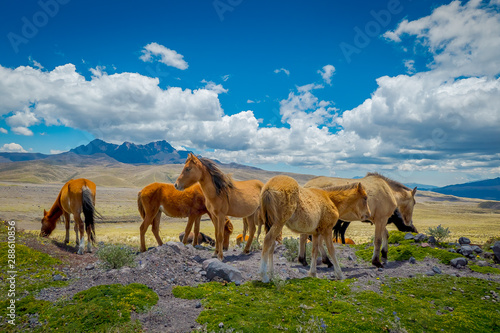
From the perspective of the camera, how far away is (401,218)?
1476 centimetres

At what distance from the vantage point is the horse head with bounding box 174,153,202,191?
34.0 ft

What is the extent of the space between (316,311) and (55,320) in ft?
17.6

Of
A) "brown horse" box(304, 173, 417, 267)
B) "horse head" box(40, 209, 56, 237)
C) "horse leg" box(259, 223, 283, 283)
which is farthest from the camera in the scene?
"horse head" box(40, 209, 56, 237)

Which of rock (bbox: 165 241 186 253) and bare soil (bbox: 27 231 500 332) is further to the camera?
rock (bbox: 165 241 186 253)

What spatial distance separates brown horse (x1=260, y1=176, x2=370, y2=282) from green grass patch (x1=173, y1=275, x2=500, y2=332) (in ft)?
3.38

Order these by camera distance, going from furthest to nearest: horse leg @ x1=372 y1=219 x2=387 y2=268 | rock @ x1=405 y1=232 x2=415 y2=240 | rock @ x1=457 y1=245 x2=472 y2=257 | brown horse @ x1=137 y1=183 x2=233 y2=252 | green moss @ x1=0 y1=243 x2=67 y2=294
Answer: rock @ x1=405 y1=232 x2=415 y2=240 < brown horse @ x1=137 y1=183 x2=233 y2=252 < rock @ x1=457 y1=245 x2=472 y2=257 < horse leg @ x1=372 y1=219 x2=387 y2=268 < green moss @ x1=0 y1=243 x2=67 y2=294

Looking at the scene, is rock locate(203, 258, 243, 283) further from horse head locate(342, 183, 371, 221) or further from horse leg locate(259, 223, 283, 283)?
horse head locate(342, 183, 371, 221)

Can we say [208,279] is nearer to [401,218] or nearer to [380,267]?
[380,267]

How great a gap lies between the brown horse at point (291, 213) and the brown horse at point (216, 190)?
140 inches

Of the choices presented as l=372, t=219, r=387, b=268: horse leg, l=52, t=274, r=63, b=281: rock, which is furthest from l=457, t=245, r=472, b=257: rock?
l=52, t=274, r=63, b=281: rock

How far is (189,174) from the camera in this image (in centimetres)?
1040

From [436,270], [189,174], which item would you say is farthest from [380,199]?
[189,174]

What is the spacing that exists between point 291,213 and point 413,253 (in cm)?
779

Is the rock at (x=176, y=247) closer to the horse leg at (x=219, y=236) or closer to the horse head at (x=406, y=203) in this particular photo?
the horse leg at (x=219, y=236)
